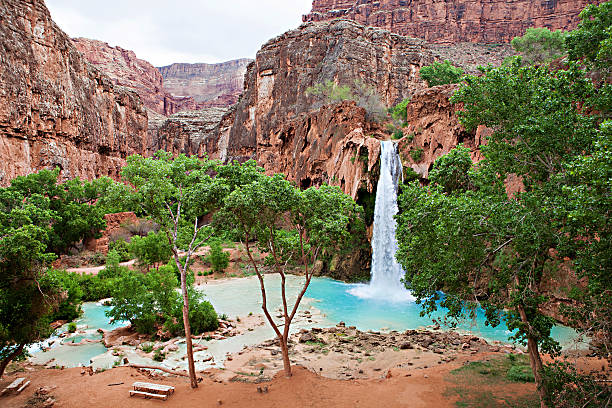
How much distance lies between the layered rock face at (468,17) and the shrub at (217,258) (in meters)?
69.5

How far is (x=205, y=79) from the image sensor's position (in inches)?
5920

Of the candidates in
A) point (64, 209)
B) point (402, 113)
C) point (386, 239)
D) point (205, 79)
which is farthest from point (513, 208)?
point (205, 79)

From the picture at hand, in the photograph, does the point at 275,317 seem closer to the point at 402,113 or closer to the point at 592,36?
the point at 592,36

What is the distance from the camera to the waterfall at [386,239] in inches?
966

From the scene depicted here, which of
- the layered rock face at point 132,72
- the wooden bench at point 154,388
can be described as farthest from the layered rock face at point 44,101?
the layered rock face at point 132,72

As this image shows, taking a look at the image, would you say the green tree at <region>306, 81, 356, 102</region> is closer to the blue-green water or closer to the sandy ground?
the blue-green water

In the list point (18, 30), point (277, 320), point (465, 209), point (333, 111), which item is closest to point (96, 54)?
point (18, 30)

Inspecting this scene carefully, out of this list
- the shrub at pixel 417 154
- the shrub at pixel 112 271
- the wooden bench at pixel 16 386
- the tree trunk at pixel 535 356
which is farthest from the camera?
the shrub at pixel 417 154

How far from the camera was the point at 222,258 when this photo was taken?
3109cm

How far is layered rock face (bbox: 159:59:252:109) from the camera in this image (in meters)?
141

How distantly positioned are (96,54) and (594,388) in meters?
133

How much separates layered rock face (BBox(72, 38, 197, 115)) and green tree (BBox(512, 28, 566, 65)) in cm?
10321

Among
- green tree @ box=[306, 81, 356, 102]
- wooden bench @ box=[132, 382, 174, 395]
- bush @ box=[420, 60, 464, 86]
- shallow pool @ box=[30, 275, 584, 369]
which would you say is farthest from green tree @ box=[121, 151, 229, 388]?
green tree @ box=[306, 81, 356, 102]

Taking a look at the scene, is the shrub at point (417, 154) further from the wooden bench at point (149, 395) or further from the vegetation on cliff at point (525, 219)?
the wooden bench at point (149, 395)
